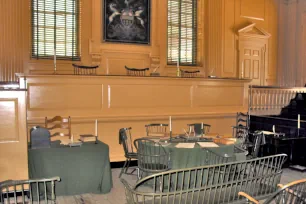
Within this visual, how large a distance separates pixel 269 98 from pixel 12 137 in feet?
21.4

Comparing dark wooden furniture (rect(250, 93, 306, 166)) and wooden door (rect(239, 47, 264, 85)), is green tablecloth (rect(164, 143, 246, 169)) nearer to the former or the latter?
dark wooden furniture (rect(250, 93, 306, 166))

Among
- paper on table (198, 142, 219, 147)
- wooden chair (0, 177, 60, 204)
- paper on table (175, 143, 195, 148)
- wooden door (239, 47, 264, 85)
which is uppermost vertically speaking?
wooden door (239, 47, 264, 85)

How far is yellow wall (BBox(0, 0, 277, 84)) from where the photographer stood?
693 cm

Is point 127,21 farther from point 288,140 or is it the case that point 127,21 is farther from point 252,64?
point 288,140

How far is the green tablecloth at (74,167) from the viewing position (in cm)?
375

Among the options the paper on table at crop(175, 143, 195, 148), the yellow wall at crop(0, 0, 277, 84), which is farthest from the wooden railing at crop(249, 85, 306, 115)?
the paper on table at crop(175, 143, 195, 148)

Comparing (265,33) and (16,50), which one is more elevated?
(265,33)

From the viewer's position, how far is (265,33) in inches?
384

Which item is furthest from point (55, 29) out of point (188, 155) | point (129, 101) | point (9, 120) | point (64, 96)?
point (188, 155)

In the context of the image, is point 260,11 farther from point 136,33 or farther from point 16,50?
point 16,50

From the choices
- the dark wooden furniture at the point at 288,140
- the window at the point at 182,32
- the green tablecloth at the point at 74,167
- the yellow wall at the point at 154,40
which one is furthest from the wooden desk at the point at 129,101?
the window at the point at 182,32

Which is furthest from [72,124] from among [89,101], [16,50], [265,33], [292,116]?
[265,33]

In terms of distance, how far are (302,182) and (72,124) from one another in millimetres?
4010

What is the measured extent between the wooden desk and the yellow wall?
93.5 inches
